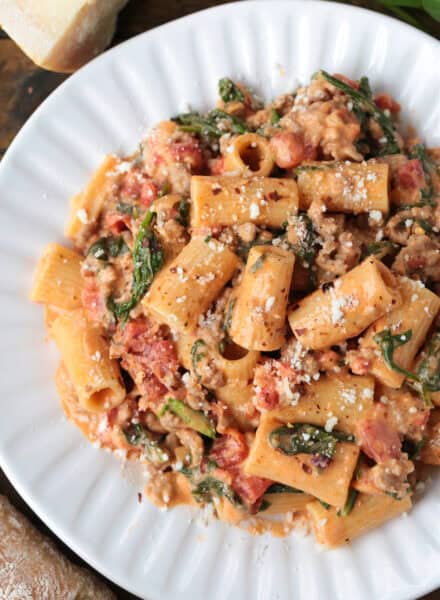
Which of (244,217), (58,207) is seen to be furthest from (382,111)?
(58,207)

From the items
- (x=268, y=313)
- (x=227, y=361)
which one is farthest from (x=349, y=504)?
(x=268, y=313)

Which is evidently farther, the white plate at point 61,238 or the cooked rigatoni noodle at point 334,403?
the white plate at point 61,238

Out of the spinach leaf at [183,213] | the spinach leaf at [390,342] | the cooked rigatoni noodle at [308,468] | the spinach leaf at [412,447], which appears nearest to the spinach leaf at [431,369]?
Answer: the spinach leaf at [390,342]

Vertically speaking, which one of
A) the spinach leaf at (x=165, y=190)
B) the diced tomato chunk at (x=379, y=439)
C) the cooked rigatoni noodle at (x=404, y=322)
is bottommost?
the diced tomato chunk at (x=379, y=439)

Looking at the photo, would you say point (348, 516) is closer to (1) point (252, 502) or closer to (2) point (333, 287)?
(1) point (252, 502)

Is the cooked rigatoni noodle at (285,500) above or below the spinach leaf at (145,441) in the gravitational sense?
below

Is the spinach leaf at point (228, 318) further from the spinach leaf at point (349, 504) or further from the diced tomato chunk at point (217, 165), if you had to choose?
the spinach leaf at point (349, 504)
